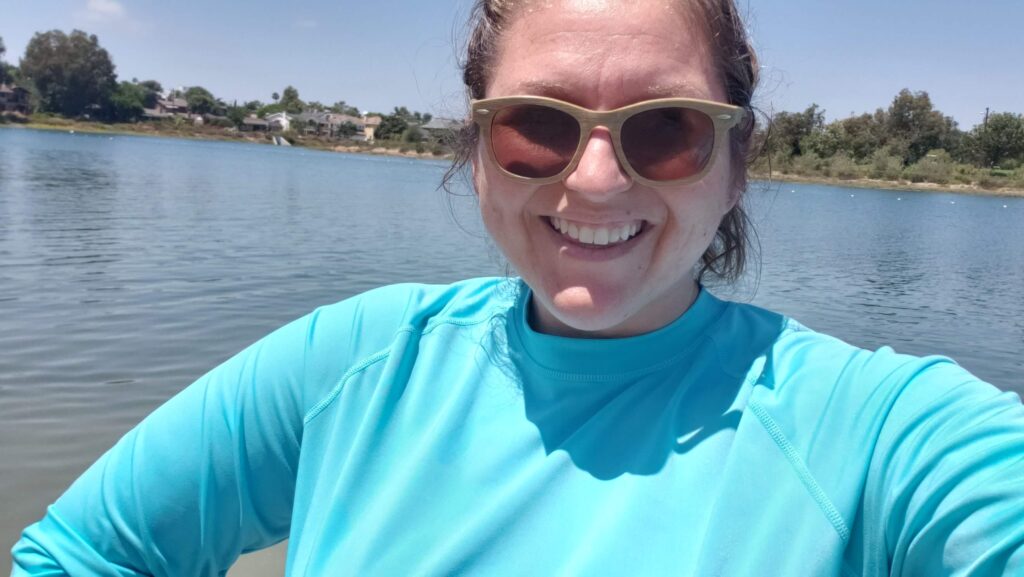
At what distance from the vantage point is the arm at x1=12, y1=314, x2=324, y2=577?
1.44 m

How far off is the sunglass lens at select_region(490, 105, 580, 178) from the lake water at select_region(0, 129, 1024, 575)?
745 millimetres

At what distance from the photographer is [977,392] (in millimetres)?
1116

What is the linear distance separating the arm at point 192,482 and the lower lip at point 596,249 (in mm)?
566

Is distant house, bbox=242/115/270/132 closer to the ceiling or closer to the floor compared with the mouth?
closer to the ceiling

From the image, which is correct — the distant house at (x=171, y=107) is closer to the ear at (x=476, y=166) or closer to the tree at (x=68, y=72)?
the tree at (x=68, y=72)

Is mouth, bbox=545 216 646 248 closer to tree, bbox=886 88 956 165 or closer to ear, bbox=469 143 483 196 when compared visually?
ear, bbox=469 143 483 196

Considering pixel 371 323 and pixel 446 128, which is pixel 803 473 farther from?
pixel 446 128

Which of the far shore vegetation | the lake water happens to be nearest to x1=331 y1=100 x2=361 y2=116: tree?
the far shore vegetation

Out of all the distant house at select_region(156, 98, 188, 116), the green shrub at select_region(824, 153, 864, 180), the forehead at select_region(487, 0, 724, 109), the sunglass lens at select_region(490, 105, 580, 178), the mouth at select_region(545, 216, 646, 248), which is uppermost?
the distant house at select_region(156, 98, 188, 116)

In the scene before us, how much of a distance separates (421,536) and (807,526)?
2.05 feet

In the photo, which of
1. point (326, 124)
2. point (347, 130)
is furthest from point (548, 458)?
point (326, 124)

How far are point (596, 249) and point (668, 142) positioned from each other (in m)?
0.24

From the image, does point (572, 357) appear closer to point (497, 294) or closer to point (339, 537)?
point (497, 294)

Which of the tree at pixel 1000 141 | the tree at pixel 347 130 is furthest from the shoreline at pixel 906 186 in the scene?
the tree at pixel 347 130
